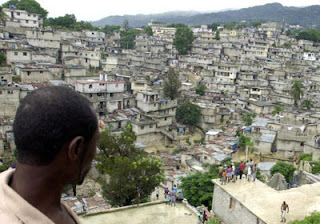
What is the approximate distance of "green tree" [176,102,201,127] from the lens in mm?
36562

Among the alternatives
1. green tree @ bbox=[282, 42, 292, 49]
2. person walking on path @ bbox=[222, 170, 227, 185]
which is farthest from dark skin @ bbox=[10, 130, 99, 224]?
green tree @ bbox=[282, 42, 292, 49]

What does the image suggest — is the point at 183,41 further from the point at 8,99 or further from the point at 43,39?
the point at 8,99

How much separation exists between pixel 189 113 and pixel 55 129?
35.7 m

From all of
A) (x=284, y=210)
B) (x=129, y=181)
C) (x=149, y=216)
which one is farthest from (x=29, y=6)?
(x=284, y=210)

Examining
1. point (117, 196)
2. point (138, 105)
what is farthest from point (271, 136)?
point (117, 196)

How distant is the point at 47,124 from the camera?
1337mm

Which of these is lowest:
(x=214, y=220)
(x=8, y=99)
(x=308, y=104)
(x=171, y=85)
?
(x=214, y=220)

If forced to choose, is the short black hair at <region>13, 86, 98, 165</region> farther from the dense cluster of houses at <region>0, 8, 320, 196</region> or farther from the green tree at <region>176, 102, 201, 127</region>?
the green tree at <region>176, 102, 201, 127</region>

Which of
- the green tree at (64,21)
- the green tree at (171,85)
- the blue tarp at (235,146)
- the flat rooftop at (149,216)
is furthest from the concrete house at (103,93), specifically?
the green tree at (64,21)

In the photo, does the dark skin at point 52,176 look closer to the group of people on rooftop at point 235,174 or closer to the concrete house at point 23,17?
the group of people on rooftop at point 235,174

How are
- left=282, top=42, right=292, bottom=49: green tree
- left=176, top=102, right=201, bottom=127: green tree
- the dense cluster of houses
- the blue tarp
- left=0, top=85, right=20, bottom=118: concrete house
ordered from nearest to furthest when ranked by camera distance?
1. the blue tarp
2. the dense cluster of houses
3. left=0, top=85, right=20, bottom=118: concrete house
4. left=176, top=102, right=201, bottom=127: green tree
5. left=282, top=42, right=292, bottom=49: green tree

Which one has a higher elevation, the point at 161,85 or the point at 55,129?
the point at 55,129

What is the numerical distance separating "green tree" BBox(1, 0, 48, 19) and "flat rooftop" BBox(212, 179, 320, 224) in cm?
5746

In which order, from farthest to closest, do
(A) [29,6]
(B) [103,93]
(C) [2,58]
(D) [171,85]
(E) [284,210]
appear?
(A) [29,6] → (D) [171,85] → (C) [2,58] → (B) [103,93] → (E) [284,210]
